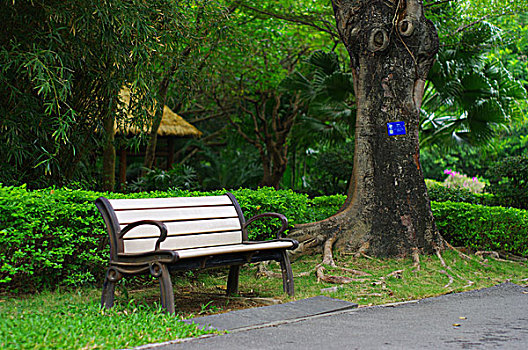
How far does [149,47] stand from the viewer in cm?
704

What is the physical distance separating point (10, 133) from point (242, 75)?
365 inches

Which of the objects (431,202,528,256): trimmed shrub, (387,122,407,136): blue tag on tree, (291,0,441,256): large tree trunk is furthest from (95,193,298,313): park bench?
(431,202,528,256): trimmed shrub

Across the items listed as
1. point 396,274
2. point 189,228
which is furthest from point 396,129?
point 189,228

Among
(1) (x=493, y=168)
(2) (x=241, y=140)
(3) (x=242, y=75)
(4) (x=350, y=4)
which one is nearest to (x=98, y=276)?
(4) (x=350, y=4)

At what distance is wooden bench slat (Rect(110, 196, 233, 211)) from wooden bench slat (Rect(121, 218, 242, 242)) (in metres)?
0.18

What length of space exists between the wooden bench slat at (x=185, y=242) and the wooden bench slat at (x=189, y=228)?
1.6 inches

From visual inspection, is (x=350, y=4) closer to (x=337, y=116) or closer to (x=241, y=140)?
(x=337, y=116)

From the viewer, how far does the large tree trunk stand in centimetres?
705

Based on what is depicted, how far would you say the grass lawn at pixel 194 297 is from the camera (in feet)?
11.6

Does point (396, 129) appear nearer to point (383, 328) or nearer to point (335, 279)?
point (335, 279)

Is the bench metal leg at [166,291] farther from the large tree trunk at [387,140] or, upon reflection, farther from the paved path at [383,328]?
the large tree trunk at [387,140]

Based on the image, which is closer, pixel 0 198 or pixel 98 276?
Result: pixel 0 198

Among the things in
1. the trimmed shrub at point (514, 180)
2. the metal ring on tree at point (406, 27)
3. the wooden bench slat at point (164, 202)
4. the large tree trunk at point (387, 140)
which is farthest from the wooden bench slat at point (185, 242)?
the trimmed shrub at point (514, 180)

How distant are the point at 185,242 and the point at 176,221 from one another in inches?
8.3
